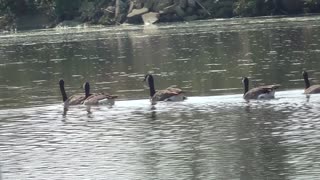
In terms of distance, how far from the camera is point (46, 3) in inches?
4478

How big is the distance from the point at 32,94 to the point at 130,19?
65565mm

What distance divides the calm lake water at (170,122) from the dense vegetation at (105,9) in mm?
40249

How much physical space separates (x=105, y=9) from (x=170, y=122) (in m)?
82.1

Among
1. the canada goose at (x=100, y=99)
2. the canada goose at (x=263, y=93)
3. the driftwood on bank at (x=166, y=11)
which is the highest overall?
the canada goose at (x=263, y=93)

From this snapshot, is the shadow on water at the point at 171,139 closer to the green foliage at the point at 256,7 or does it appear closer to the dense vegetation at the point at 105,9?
the dense vegetation at the point at 105,9

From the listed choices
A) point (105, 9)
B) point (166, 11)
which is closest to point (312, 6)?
point (166, 11)

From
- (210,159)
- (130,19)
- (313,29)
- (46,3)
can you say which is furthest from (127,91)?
(46,3)

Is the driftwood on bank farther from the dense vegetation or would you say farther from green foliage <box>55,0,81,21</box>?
green foliage <box>55,0,81,21</box>

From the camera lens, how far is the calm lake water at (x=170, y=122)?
17.6m

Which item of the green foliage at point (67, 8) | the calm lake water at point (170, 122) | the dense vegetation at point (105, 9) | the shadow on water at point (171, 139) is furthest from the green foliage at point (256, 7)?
the shadow on water at point (171, 139)

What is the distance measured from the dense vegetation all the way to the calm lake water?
40.2 metres

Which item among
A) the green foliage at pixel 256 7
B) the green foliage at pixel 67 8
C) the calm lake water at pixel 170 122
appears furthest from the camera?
the green foliage at pixel 67 8

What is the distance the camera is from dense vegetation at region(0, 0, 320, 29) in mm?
88688

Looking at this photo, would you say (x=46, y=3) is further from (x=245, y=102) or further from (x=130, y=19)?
(x=245, y=102)
